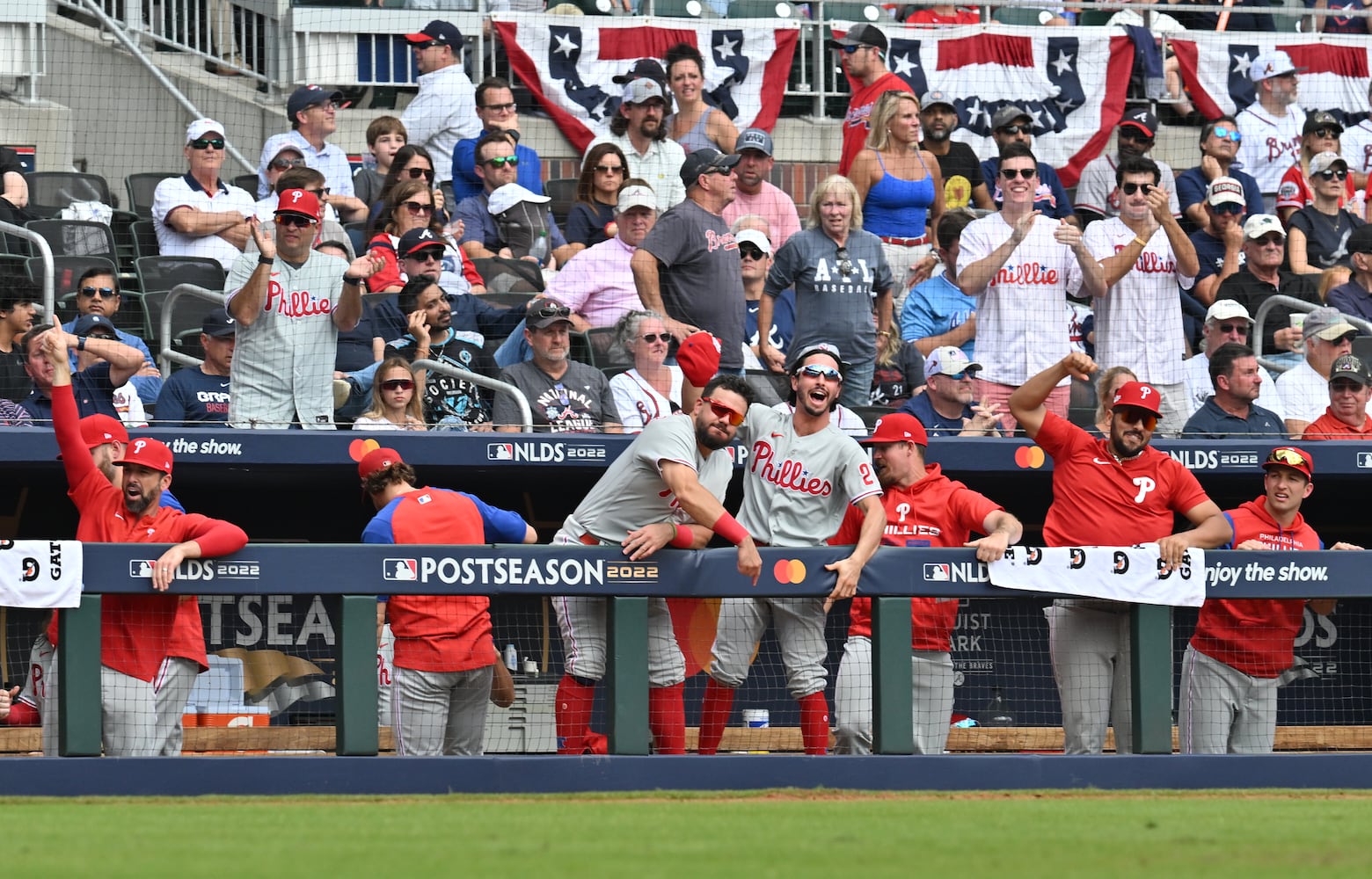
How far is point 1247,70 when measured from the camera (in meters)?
17.1

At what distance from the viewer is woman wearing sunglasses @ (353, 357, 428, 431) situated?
9.95 metres

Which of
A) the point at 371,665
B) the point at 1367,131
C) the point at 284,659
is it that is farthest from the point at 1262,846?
the point at 1367,131

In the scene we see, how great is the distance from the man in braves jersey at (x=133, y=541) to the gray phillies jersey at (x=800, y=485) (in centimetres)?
229

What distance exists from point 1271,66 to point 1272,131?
69cm

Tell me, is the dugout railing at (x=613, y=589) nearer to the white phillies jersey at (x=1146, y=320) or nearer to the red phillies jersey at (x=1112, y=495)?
the red phillies jersey at (x=1112, y=495)

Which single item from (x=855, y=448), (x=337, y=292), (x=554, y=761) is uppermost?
(x=337, y=292)

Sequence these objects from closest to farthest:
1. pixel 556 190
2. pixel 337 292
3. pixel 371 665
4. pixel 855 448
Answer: pixel 371 665, pixel 855 448, pixel 337 292, pixel 556 190

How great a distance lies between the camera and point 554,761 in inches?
317

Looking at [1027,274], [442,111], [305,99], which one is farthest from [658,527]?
[442,111]

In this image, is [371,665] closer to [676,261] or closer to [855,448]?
[855,448]

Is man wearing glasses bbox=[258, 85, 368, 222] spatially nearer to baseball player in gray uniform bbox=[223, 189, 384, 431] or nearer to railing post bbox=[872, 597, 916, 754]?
baseball player in gray uniform bbox=[223, 189, 384, 431]

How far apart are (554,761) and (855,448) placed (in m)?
1.92

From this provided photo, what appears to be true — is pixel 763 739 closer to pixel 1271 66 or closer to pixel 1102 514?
pixel 1102 514

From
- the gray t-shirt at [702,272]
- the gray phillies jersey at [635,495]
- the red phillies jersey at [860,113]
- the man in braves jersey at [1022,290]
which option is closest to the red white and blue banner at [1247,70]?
the red phillies jersey at [860,113]
